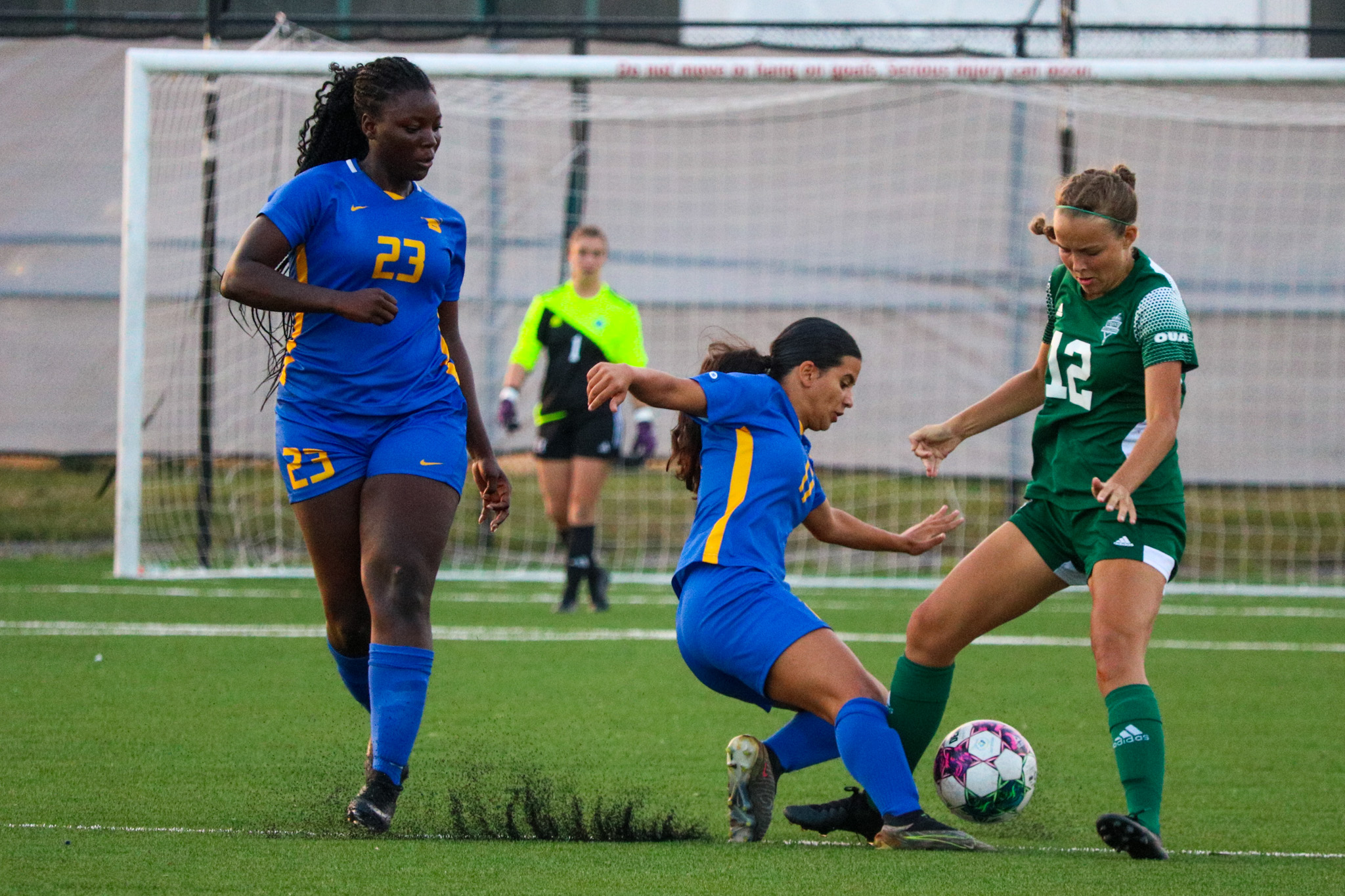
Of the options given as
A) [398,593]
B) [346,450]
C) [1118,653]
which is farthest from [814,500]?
[346,450]

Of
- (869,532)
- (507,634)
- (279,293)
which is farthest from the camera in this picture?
(507,634)

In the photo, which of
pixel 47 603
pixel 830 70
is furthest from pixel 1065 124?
pixel 47 603

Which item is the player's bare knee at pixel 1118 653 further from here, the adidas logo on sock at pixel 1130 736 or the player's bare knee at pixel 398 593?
the player's bare knee at pixel 398 593

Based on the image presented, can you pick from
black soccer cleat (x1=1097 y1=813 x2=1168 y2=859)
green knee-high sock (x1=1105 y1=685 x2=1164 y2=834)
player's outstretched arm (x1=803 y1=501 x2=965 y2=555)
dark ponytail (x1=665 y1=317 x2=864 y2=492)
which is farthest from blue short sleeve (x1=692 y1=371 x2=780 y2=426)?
black soccer cleat (x1=1097 y1=813 x2=1168 y2=859)

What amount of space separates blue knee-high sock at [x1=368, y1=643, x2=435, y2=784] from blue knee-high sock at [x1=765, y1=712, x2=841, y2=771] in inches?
37.3

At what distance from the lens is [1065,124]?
1182 cm

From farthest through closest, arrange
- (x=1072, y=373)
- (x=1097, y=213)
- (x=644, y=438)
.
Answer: (x=644, y=438)
(x=1072, y=373)
(x=1097, y=213)

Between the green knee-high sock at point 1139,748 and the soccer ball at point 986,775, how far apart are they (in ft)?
1.03

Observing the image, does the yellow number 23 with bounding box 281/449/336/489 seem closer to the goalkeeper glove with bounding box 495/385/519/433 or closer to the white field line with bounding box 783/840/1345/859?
the white field line with bounding box 783/840/1345/859

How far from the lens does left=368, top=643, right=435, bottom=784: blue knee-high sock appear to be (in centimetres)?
374

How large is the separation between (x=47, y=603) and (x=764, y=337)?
18.9ft

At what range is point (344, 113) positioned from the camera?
4.20 m

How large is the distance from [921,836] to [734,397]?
3.95 ft

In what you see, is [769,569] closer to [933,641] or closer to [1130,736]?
[933,641]
